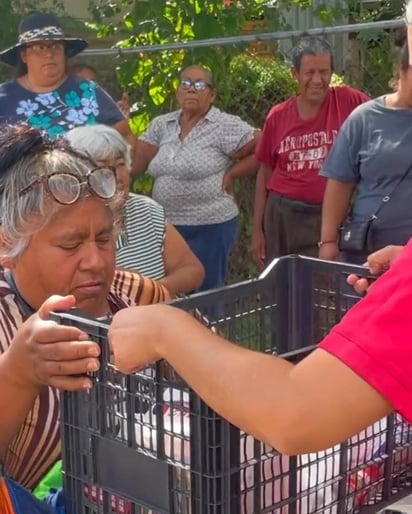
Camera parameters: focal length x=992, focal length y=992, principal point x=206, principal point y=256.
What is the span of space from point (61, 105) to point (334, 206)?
4.22 feet

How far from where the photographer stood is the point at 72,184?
7.06 ft

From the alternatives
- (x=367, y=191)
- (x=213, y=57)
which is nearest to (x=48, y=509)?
(x=367, y=191)

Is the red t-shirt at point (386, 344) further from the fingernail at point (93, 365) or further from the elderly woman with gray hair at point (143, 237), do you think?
the elderly woman with gray hair at point (143, 237)

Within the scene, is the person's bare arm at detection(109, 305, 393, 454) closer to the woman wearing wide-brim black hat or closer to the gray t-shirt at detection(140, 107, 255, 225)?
the woman wearing wide-brim black hat

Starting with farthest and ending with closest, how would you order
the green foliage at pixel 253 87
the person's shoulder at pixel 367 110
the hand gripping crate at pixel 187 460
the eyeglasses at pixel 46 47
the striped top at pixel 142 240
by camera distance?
the green foliage at pixel 253 87, the eyeglasses at pixel 46 47, the person's shoulder at pixel 367 110, the striped top at pixel 142 240, the hand gripping crate at pixel 187 460

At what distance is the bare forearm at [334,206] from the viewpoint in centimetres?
406

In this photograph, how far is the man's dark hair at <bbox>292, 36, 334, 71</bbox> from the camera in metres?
4.84

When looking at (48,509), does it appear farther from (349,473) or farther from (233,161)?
(233,161)

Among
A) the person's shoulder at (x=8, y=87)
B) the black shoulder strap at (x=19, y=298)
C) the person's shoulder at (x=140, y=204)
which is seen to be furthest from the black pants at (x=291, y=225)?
the black shoulder strap at (x=19, y=298)

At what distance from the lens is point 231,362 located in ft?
4.04

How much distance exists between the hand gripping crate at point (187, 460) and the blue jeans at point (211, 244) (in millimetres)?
3160

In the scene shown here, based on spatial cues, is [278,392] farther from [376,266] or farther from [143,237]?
[143,237]

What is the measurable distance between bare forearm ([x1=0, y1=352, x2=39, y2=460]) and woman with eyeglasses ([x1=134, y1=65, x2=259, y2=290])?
127 inches

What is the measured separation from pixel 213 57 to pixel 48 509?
440cm
